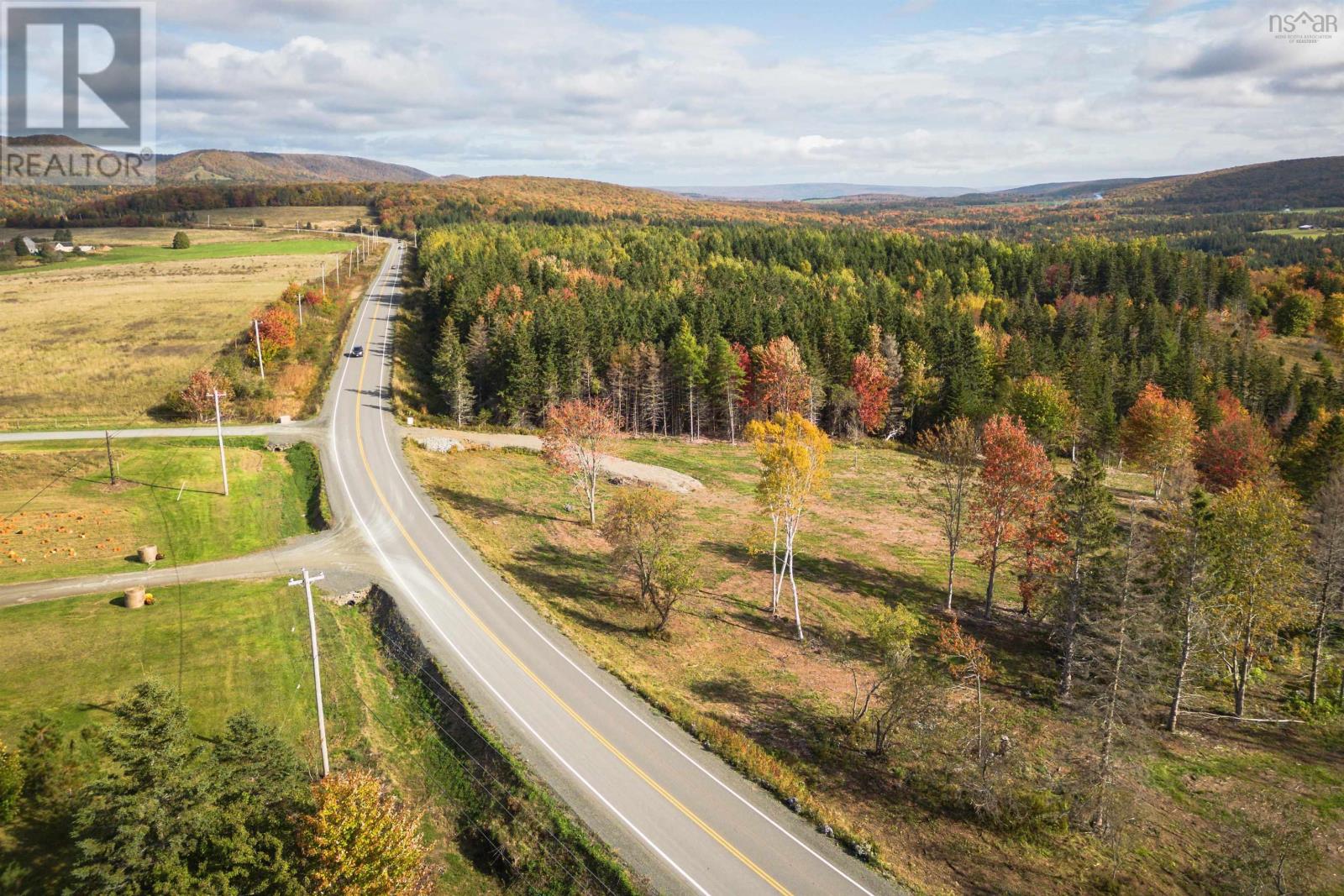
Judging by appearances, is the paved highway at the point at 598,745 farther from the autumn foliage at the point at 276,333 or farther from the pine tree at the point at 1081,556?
the autumn foliage at the point at 276,333

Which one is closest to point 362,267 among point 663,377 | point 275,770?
point 663,377

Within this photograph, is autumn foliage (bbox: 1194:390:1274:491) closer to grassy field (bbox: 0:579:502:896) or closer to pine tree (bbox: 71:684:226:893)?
grassy field (bbox: 0:579:502:896)

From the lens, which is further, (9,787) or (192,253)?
(192,253)

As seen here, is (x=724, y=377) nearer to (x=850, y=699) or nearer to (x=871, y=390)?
(x=871, y=390)

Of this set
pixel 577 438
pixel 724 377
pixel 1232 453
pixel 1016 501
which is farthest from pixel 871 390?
pixel 1016 501

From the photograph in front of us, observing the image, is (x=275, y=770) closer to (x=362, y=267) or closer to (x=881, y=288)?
(x=881, y=288)

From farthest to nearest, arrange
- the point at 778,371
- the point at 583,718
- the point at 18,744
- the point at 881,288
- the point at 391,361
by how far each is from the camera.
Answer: the point at 881,288, the point at 391,361, the point at 778,371, the point at 583,718, the point at 18,744
